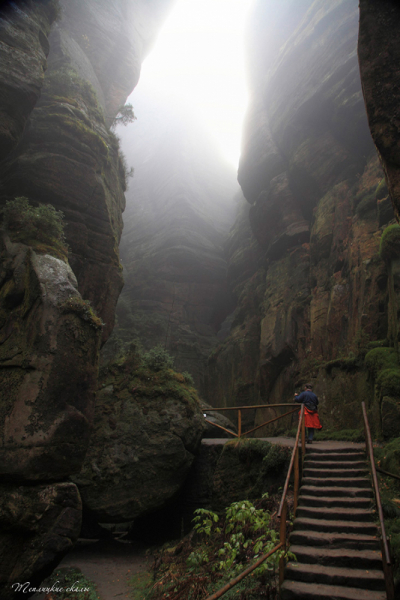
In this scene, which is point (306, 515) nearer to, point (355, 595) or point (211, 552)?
point (355, 595)

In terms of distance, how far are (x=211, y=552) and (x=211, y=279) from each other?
23.6m

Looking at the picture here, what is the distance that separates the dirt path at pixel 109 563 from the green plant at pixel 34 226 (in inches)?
330

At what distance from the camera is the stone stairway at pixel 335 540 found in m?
4.19

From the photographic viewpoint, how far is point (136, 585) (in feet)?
23.8

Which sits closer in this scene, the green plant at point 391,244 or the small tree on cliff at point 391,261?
the small tree on cliff at point 391,261

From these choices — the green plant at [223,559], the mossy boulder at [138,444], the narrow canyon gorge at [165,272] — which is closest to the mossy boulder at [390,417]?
the narrow canyon gorge at [165,272]

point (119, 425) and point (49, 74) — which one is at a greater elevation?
point (49, 74)

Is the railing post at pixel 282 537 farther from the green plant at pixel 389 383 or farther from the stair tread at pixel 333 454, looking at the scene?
the green plant at pixel 389 383

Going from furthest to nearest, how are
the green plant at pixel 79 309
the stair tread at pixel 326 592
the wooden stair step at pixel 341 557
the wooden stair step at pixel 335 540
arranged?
1. the green plant at pixel 79 309
2. the wooden stair step at pixel 335 540
3. the wooden stair step at pixel 341 557
4. the stair tread at pixel 326 592

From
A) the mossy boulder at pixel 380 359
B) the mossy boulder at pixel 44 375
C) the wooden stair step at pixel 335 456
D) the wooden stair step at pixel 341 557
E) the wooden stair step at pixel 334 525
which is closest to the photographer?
the wooden stair step at pixel 341 557

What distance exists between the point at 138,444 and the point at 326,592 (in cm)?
618

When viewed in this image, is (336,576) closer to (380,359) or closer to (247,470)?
(247,470)

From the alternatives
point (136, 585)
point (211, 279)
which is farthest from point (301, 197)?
point (136, 585)

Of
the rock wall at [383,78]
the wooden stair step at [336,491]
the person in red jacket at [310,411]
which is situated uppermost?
the rock wall at [383,78]
